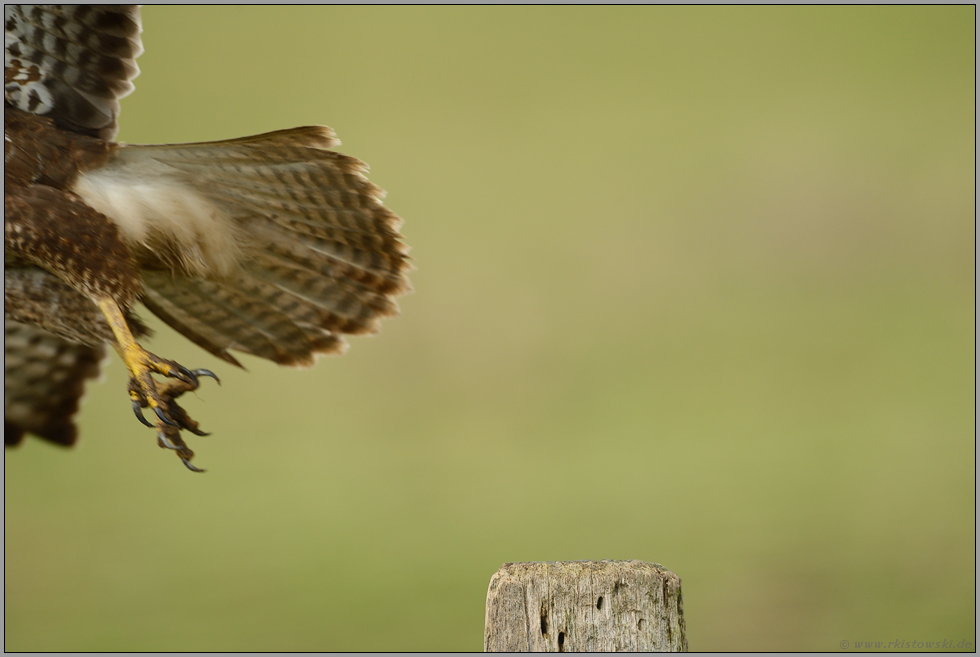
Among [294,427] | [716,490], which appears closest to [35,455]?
[294,427]

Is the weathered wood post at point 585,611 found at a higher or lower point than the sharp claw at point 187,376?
lower

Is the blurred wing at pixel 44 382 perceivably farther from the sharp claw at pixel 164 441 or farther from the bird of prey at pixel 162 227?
the sharp claw at pixel 164 441

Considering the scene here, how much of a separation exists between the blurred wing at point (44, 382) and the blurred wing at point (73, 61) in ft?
3.28

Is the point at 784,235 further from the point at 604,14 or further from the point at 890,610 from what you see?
the point at 890,610

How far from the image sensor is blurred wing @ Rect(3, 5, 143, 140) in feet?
7.58

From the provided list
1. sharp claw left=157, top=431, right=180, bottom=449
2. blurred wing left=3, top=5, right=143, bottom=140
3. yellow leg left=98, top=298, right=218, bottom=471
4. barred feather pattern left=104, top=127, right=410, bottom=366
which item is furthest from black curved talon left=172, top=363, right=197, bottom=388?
blurred wing left=3, top=5, right=143, bottom=140

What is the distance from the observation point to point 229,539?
7.10 meters

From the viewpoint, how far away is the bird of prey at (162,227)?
234 cm

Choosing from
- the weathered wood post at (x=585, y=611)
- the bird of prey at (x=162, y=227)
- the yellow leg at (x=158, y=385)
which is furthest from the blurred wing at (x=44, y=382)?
the weathered wood post at (x=585, y=611)

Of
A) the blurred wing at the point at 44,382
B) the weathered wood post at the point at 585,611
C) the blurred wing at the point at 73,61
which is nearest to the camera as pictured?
the weathered wood post at the point at 585,611

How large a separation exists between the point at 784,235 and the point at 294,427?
557 cm

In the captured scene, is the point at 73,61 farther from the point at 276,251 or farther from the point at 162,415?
the point at 162,415

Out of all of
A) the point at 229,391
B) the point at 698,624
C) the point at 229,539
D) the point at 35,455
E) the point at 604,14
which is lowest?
the point at 698,624

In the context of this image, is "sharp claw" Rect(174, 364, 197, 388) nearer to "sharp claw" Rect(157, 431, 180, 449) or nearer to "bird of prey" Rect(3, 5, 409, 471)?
"bird of prey" Rect(3, 5, 409, 471)
